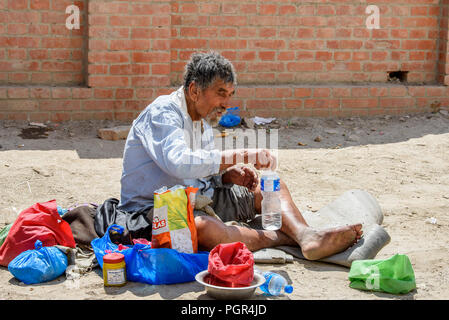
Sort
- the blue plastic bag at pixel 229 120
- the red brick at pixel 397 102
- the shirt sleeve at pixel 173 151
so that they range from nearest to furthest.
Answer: the shirt sleeve at pixel 173 151, the blue plastic bag at pixel 229 120, the red brick at pixel 397 102

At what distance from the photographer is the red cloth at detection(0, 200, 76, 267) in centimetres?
353

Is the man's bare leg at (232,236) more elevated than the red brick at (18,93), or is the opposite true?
the red brick at (18,93)

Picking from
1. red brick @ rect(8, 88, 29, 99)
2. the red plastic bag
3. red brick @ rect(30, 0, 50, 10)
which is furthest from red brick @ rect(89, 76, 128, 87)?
the red plastic bag

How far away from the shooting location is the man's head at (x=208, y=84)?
3643mm

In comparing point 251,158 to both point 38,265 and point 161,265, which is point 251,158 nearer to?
point 161,265

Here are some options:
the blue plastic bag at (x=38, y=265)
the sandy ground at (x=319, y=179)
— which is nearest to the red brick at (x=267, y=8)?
the sandy ground at (x=319, y=179)

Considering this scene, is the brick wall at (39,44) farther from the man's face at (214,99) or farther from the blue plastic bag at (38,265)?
the blue plastic bag at (38,265)

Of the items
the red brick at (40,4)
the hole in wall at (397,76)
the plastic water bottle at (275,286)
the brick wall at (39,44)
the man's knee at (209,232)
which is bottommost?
the plastic water bottle at (275,286)

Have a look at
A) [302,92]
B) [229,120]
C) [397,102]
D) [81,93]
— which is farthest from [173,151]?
[397,102]

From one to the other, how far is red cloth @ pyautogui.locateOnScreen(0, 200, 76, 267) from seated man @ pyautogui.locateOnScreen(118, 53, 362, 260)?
392 millimetres

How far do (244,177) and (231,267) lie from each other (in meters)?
0.96

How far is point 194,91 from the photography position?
3.70 metres

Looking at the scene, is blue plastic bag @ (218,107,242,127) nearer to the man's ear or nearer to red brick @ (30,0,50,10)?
red brick @ (30,0,50,10)

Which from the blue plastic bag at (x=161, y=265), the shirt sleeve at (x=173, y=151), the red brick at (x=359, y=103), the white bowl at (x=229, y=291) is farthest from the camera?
the red brick at (x=359, y=103)
